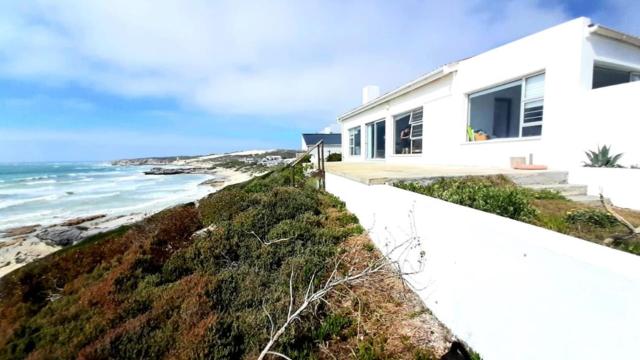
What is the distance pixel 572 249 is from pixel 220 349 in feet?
9.24

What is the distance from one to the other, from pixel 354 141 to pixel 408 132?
6550 millimetres

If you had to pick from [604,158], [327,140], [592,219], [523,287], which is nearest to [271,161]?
[327,140]

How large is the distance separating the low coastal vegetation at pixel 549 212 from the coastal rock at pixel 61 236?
13896mm

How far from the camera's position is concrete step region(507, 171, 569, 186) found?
5936mm

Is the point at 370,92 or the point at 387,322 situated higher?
the point at 370,92

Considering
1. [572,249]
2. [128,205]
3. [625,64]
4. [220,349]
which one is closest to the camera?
[572,249]

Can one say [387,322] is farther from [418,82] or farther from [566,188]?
[418,82]

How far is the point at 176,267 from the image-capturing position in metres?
4.73

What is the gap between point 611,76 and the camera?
297 inches

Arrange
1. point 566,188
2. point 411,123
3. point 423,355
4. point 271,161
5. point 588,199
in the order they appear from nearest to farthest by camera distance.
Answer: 1. point 423,355
2. point 588,199
3. point 566,188
4. point 411,123
5. point 271,161

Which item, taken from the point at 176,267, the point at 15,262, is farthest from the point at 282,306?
the point at 15,262

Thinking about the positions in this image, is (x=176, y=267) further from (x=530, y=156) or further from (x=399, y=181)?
(x=530, y=156)

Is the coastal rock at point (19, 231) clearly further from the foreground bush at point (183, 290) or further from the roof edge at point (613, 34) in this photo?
the roof edge at point (613, 34)

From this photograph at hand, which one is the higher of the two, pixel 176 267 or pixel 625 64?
A: pixel 625 64
